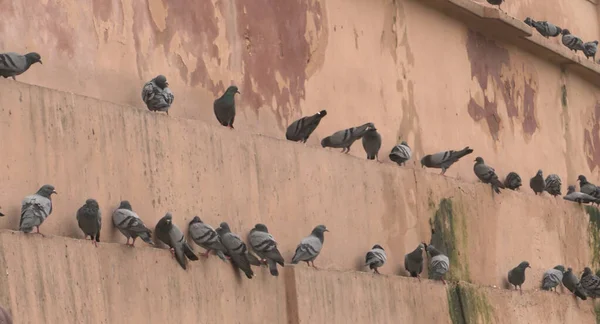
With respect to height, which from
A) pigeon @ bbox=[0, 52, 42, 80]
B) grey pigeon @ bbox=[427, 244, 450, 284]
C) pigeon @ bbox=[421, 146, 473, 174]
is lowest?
grey pigeon @ bbox=[427, 244, 450, 284]

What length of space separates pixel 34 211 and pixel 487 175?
7215mm

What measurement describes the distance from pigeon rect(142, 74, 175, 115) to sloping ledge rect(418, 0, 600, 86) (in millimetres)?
5275

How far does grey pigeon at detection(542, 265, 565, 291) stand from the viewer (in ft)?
56.7

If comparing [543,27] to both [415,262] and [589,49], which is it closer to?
[589,49]

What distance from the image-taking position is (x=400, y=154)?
15.7 meters

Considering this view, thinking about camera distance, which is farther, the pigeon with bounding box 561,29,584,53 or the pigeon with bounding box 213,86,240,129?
the pigeon with bounding box 561,29,584,53

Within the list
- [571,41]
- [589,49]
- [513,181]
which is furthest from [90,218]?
[589,49]

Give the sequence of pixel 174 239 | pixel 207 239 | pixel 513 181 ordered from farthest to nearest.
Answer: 1. pixel 513 181
2. pixel 207 239
3. pixel 174 239

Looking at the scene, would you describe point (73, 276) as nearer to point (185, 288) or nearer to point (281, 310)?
point (185, 288)

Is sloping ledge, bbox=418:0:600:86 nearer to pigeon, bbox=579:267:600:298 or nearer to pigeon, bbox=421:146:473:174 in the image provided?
pigeon, bbox=421:146:473:174

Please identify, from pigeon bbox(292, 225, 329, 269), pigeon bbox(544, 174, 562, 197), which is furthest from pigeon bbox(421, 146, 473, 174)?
pigeon bbox(292, 225, 329, 269)

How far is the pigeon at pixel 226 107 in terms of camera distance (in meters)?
13.3

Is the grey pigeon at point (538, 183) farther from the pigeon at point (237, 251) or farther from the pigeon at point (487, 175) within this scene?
the pigeon at point (237, 251)

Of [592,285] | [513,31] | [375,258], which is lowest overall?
[592,285]
